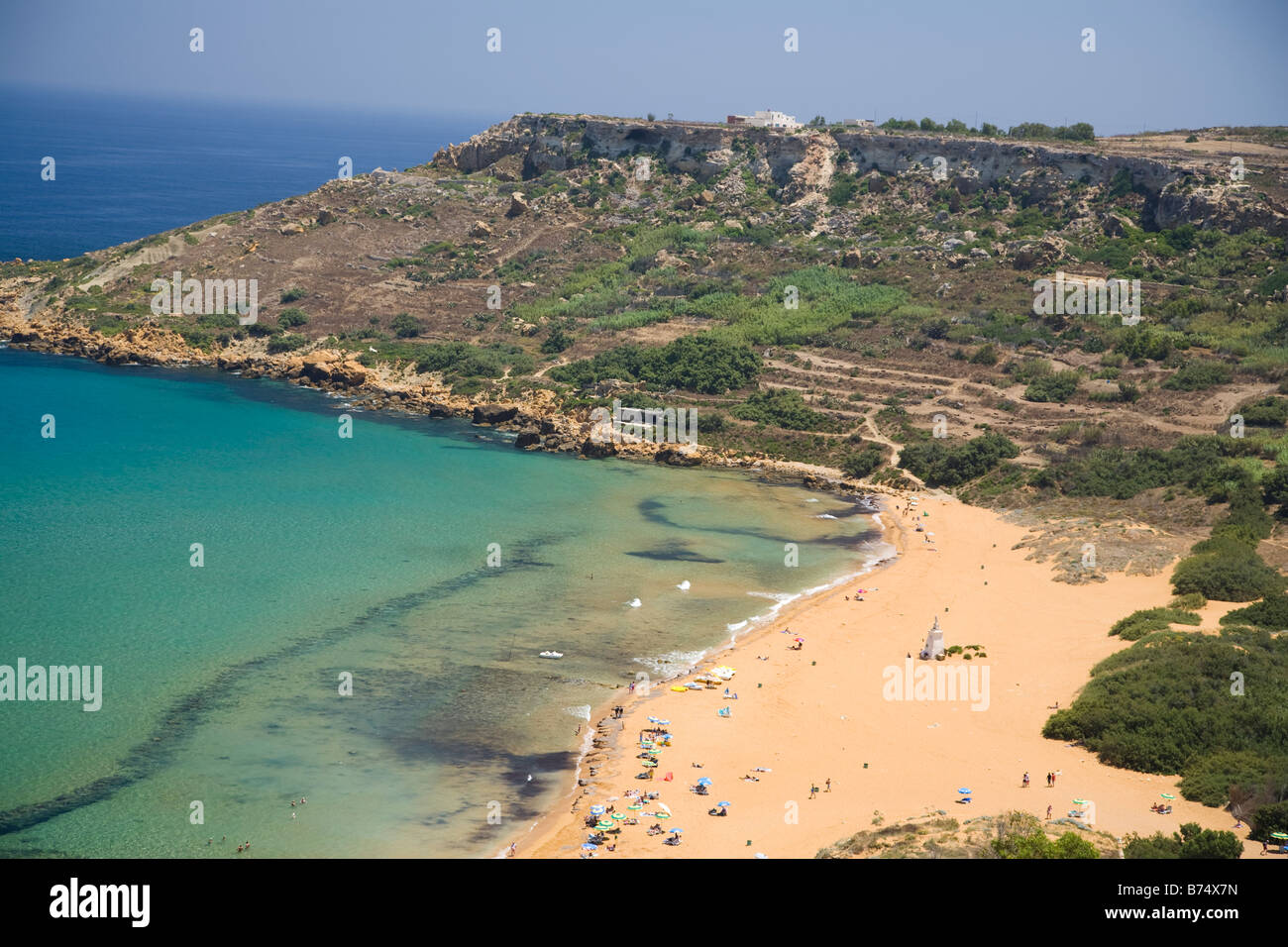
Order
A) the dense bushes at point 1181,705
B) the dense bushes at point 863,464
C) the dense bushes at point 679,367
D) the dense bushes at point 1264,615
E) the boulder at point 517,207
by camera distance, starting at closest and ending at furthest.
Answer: the dense bushes at point 1181,705 < the dense bushes at point 1264,615 < the dense bushes at point 863,464 < the dense bushes at point 679,367 < the boulder at point 517,207

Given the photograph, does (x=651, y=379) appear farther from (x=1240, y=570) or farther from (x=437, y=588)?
(x=1240, y=570)

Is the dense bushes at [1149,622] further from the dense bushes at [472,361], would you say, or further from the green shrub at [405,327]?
the green shrub at [405,327]

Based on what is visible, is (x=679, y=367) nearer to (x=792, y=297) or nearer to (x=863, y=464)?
(x=792, y=297)

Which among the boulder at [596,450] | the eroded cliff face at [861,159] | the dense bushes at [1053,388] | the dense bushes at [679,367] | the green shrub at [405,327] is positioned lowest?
the boulder at [596,450]

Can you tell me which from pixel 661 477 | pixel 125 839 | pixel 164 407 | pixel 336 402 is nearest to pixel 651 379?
pixel 661 477

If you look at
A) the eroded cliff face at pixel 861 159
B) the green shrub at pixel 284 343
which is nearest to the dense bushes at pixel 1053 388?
the eroded cliff face at pixel 861 159

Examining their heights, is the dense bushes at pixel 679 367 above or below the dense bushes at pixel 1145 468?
above
